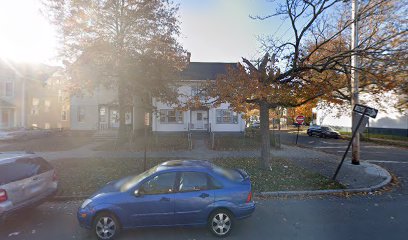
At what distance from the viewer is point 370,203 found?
6.73 metres

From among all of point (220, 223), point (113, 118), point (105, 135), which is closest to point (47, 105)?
point (113, 118)

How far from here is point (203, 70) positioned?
90.9ft

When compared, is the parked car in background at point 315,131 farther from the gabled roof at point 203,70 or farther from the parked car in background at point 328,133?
the gabled roof at point 203,70

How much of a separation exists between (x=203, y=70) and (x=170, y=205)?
24.1 metres

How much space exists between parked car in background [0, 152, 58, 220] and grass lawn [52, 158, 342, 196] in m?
1.32

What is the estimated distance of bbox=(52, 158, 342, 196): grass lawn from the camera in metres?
7.99

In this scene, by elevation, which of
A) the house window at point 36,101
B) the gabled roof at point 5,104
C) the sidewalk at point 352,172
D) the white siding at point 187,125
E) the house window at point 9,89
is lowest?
the sidewalk at point 352,172

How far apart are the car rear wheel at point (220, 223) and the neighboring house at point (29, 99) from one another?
83.0 ft

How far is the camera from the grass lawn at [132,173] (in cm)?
799

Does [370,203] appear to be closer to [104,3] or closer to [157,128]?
[104,3]

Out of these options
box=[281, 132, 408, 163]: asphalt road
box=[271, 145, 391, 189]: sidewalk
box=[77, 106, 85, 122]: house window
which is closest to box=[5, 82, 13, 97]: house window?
box=[77, 106, 85, 122]: house window

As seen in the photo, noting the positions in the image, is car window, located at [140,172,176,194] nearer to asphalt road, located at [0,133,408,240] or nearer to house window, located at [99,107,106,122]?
asphalt road, located at [0,133,408,240]

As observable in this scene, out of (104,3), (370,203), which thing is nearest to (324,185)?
(370,203)

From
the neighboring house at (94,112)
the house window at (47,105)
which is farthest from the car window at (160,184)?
the house window at (47,105)
